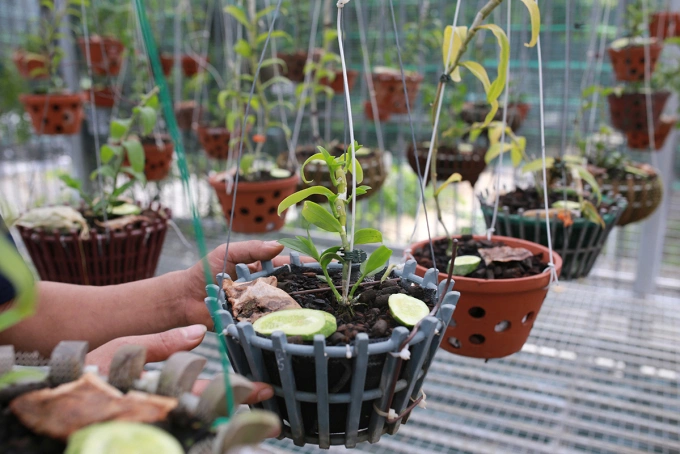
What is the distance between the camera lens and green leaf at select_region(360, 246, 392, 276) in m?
→ 0.56

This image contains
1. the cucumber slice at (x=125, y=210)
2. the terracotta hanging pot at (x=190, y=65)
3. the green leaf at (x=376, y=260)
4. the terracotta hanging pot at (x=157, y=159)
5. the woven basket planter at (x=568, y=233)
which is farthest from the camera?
the terracotta hanging pot at (x=190, y=65)

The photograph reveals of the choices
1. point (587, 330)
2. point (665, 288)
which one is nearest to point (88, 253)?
point (587, 330)

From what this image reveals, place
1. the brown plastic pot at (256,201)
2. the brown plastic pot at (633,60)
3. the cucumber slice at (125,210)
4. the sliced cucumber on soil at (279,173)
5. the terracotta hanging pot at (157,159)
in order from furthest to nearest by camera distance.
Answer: the terracotta hanging pot at (157,159)
the brown plastic pot at (633,60)
the sliced cucumber on soil at (279,173)
the brown plastic pot at (256,201)
the cucumber slice at (125,210)

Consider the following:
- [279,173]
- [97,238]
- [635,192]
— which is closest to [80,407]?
[97,238]

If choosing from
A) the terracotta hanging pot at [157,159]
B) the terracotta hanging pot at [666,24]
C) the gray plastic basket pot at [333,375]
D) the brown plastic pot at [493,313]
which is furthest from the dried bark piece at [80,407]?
the terracotta hanging pot at [666,24]

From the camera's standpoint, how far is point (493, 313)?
0.76 metres

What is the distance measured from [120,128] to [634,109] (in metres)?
1.26

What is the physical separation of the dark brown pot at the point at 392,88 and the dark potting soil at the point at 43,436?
4.73ft

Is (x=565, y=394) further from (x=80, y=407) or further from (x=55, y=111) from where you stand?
(x=55, y=111)

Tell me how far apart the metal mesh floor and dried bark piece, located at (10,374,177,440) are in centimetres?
90

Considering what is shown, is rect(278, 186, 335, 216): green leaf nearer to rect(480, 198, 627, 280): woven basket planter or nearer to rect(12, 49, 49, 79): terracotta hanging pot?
rect(480, 198, 627, 280): woven basket planter

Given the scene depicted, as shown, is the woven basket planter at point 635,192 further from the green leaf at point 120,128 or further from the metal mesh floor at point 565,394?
the green leaf at point 120,128

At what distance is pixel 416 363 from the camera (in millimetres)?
499

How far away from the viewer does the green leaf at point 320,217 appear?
568 mm
